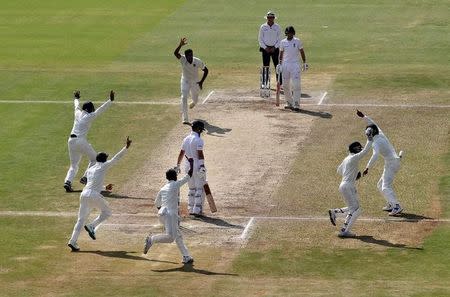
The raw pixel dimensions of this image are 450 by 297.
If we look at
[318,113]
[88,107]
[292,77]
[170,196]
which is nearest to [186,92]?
[292,77]

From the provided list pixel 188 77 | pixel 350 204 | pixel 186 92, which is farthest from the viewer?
pixel 188 77

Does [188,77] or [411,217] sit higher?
[188,77]

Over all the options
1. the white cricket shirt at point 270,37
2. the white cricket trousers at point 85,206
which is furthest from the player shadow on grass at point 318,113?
the white cricket trousers at point 85,206

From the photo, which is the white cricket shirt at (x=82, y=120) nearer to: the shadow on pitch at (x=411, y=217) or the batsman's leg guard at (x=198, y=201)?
the batsman's leg guard at (x=198, y=201)

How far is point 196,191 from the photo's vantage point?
98.2 feet

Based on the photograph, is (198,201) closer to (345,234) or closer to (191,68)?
(345,234)

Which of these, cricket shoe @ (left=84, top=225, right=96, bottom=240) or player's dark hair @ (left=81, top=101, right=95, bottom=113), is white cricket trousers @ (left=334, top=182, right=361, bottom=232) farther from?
player's dark hair @ (left=81, top=101, right=95, bottom=113)

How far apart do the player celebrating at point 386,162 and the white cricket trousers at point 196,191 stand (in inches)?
149

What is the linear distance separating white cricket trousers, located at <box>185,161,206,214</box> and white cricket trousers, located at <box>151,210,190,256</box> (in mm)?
3206

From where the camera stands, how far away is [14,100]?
41.5 meters

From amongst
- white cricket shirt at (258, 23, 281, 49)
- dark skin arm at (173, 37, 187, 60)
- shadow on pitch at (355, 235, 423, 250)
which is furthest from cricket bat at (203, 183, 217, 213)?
white cricket shirt at (258, 23, 281, 49)

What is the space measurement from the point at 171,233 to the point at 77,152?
671 centimetres

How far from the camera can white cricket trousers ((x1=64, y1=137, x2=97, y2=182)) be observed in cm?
3229

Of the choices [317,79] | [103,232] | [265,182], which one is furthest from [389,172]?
[317,79]
